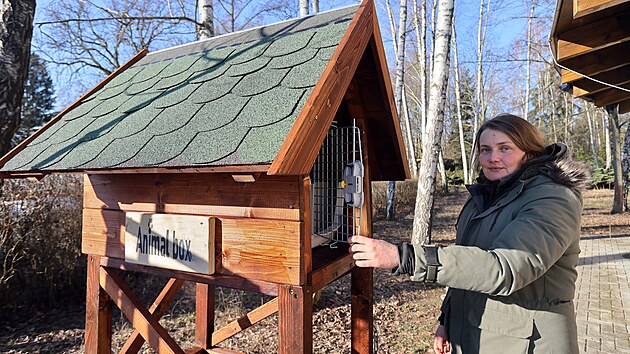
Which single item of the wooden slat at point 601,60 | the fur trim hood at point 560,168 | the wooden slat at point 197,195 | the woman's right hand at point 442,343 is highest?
the wooden slat at point 601,60

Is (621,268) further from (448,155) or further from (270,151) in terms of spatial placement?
(448,155)

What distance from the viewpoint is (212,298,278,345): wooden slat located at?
98.4 inches

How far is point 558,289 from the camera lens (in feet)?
4.82

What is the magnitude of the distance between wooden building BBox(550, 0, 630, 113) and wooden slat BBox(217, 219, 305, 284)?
10.5ft

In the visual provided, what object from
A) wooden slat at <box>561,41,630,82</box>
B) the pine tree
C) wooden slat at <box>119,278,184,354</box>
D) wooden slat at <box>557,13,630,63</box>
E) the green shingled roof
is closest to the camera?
the green shingled roof

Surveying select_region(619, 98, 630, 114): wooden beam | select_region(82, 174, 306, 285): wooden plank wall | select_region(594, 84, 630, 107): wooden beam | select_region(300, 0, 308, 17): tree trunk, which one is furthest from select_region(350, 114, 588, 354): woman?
select_region(619, 98, 630, 114): wooden beam

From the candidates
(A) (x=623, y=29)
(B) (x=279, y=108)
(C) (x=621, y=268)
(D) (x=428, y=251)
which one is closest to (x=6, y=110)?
(B) (x=279, y=108)

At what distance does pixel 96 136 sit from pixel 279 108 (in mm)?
1194

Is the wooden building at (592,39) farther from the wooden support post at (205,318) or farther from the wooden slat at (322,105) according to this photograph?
the wooden support post at (205,318)

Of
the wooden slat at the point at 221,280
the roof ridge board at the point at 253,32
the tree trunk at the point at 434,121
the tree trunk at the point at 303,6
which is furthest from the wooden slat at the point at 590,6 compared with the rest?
the tree trunk at the point at 303,6

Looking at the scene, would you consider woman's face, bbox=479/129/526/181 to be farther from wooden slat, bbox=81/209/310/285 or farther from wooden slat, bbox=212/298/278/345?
wooden slat, bbox=212/298/278/345

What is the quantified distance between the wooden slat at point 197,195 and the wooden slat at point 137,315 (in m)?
0.47

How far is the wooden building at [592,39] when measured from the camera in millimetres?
3373

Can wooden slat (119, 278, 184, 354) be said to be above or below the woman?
below
